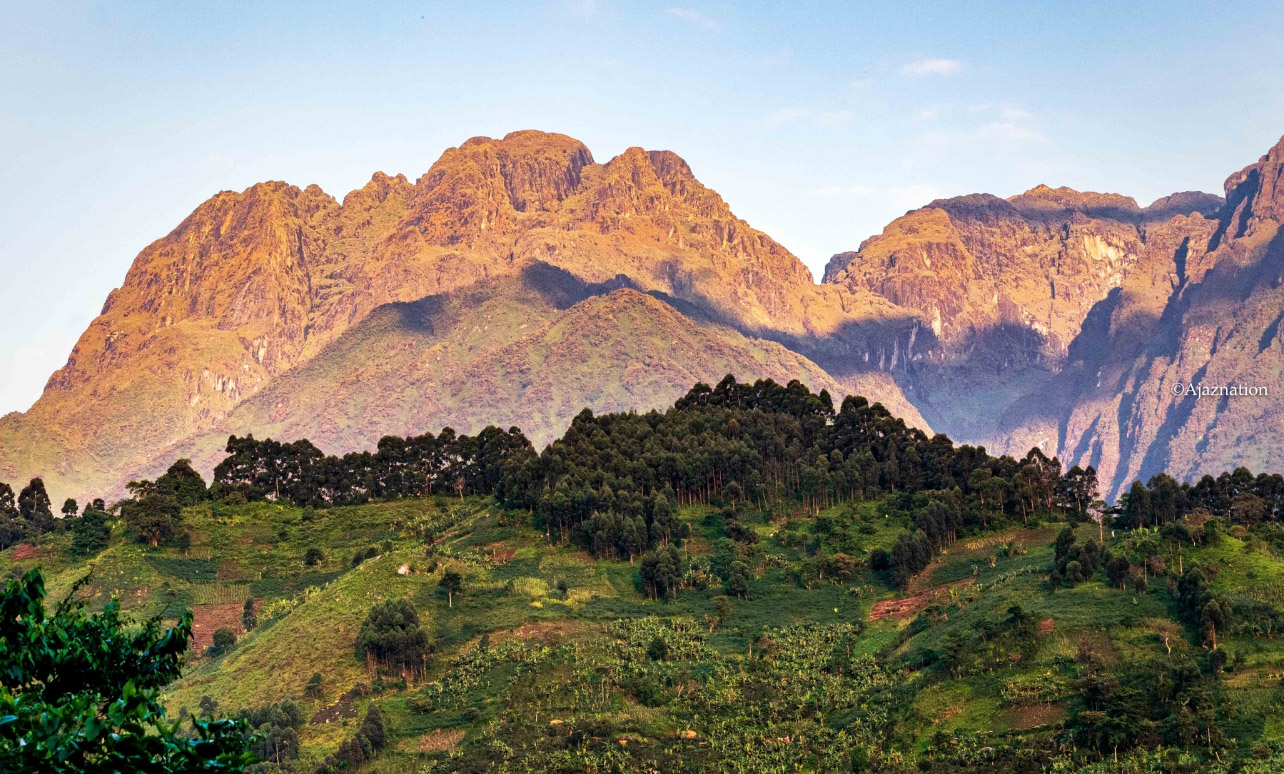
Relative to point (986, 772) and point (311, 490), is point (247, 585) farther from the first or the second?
point (986, 772)

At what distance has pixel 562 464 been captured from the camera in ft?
494

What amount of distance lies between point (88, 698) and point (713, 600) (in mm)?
104550

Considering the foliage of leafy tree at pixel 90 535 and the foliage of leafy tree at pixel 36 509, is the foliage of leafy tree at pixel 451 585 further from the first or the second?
the foliage of leafy tree at pixel 36 509

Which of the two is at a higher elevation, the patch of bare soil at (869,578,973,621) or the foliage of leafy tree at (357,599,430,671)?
the foliage of leafy tree at (357,599,430,671)

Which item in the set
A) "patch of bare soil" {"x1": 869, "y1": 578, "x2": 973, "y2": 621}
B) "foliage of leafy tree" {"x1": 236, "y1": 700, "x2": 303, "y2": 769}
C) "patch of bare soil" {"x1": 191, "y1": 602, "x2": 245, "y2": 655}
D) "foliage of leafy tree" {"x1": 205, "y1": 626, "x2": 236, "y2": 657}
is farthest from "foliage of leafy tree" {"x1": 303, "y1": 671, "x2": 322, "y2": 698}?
"patch of bare soil" {"x1": 869, "y1": 578, "x2": 973, "y2": 621}

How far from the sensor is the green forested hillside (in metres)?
88.8

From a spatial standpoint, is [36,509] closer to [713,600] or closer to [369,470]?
[369,470]

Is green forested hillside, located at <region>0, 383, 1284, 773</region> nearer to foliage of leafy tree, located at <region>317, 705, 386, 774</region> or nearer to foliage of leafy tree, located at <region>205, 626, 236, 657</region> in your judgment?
foliage of leafy tree, located at <region>317, 705, 386, 774</region>

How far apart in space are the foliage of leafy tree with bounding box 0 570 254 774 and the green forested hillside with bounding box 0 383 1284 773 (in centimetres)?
4171

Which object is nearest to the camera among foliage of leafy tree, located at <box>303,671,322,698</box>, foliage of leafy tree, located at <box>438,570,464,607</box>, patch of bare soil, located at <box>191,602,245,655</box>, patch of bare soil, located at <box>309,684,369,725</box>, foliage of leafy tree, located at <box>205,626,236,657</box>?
patch of bare soil, located at <box>309,684,369,725</box>

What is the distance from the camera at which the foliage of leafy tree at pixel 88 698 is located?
2033 cm

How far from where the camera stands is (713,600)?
124 meters

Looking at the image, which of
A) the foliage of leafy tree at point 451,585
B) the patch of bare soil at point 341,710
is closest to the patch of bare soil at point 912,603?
the foliage of leafy tree at point 451,585

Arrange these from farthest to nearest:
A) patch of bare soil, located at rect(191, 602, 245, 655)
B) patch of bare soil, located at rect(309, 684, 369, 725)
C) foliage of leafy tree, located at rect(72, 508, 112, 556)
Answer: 1. foliage of leafy tree, located at rect(72, 508, 112, 556)
2. patch of bare soil, located at rect(191, 602, 245, 655)
3. patch of bare soil, located at rect(309, 684, 369, 725)
